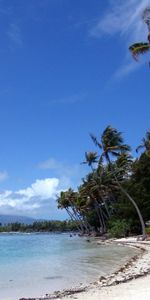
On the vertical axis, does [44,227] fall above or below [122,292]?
above

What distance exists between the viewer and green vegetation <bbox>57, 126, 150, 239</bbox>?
2217 inches

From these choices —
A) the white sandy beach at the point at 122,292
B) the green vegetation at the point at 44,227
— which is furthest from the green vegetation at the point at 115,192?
the green vegetation at the point at 44,227

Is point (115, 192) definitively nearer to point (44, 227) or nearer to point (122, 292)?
point (122, 292)

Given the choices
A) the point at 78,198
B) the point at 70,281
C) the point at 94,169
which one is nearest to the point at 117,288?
the point at 70,281

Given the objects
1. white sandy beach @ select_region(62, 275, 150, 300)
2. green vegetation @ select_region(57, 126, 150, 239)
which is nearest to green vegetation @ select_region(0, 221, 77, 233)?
green vegetation @ select_region(57, 126, 150, 239)

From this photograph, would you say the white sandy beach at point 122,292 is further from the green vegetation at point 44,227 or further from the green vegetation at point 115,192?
the green vegetation at point 44,227

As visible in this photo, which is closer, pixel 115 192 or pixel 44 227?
pixel 115 192

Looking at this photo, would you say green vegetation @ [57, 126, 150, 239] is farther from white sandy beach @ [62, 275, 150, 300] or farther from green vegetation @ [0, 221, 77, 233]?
green vegetation @ [0, 221, 77, 233]

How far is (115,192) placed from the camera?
7525 centimetres

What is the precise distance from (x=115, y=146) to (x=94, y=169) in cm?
1596

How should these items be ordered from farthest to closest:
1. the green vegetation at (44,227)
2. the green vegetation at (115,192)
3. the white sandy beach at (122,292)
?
the green vegetation at (44,227) < the green vegetation at (115,192) < the white sandy beach at (122,292)

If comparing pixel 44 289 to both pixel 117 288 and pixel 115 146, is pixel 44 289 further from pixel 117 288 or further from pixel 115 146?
pixel 115 146

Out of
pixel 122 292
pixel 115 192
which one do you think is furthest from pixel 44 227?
pixel 122 292

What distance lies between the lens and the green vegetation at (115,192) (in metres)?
56.3
